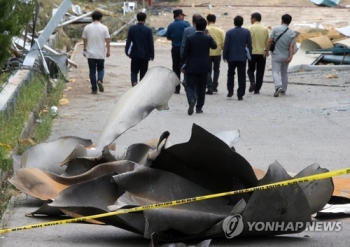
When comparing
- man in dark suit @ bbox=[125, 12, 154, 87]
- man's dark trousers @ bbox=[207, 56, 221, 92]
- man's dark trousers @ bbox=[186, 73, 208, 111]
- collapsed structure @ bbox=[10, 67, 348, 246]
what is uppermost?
collapsed structure @ bbox=[10, 67, 348, 246]

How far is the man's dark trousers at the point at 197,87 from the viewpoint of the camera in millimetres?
14117

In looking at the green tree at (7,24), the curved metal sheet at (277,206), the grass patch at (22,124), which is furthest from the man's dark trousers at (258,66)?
the curved metal sheet at (277,206)

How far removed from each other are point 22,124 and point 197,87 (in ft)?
13.7

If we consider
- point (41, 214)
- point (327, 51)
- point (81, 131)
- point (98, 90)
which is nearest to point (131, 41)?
point (98, 90)

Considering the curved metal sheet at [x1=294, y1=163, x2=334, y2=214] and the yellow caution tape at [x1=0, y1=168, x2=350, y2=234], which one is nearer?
the yellow caution tape at [x1=0, y1=168, x2=350, y2=234]

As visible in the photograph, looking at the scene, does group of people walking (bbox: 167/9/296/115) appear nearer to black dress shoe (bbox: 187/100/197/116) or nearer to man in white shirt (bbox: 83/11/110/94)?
black dress shoe (bbox: 187/100/197/116)

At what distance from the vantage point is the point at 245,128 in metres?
12.6

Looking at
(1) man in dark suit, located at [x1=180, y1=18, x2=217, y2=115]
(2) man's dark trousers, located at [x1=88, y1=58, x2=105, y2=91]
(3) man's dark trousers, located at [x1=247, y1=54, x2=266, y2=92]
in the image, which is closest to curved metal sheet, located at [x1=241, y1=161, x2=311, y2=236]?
(1) man in dark suit, located at [x1=180, y1=18, x2=217, y2=115]

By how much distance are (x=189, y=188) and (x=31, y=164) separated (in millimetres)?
2095

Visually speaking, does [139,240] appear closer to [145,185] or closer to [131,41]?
[145,185]

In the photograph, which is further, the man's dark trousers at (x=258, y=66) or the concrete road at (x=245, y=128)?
the man's dark trousers at (x=258, y=66)

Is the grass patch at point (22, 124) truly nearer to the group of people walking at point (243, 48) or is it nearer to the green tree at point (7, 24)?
the green tree at point (7, 24)

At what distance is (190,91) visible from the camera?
46.6 feet

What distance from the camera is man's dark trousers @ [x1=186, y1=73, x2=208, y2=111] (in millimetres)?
14117
